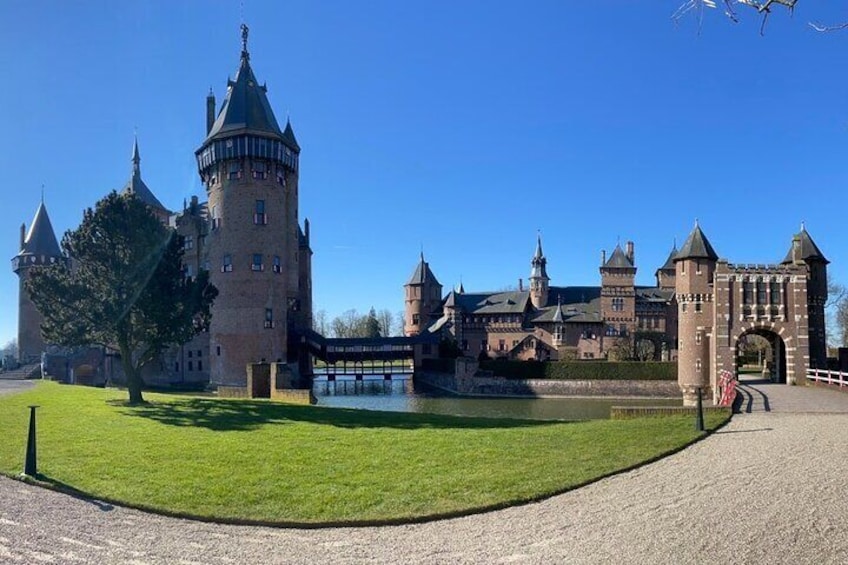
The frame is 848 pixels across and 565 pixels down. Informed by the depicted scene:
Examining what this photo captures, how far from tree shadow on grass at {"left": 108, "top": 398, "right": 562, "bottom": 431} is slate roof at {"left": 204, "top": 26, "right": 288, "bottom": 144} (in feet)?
78.5

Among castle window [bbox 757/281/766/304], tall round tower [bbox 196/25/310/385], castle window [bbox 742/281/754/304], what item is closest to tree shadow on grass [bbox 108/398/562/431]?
tall round tower [bbox 196/25/310/385]

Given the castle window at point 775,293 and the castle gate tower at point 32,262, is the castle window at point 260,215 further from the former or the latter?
the castle window at point 775,293

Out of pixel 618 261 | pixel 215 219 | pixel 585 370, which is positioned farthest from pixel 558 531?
pixel 618 261

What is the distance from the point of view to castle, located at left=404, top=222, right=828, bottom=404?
30.3m

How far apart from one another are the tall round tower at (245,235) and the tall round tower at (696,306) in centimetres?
2592

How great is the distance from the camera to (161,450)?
436 inches

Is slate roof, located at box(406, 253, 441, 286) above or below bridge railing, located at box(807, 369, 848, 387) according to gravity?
above

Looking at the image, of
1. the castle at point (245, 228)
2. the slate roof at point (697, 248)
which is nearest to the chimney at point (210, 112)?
the castle at point (245, 228)

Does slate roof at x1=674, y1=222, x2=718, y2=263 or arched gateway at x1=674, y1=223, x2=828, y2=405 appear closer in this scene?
arched gateway at x1=674, y1=223, x2=828, y2=405

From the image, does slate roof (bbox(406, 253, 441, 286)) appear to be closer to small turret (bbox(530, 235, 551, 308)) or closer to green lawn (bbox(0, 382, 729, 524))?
small turret (bbox(530, 235, 551, 308))

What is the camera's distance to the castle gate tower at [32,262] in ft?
178

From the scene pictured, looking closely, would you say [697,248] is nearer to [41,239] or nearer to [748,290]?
[748,290]

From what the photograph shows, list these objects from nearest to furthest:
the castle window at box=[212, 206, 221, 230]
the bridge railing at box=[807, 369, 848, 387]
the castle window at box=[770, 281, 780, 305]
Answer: the bridge railing at box=[807, 369, 848, 387]
the castle window at box=[770, 281, 780, 305]
the castle window at box=[212, 206, 221, 230]

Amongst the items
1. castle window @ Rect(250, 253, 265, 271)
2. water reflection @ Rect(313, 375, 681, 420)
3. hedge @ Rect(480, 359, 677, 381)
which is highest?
castle window @ Rect(250, 253, 265, 271)
